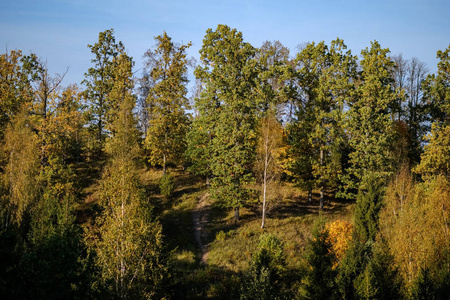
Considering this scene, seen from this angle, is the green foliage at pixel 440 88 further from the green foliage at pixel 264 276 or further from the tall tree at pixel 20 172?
the tall tree at pixel 20 172

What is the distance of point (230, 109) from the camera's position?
31.2 m

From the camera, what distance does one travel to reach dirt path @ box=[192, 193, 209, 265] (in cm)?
2668

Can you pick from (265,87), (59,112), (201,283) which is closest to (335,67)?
(265,87)

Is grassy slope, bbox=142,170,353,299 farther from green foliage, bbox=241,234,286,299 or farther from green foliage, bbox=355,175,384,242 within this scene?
green foliage, bbox=355,175,384,242

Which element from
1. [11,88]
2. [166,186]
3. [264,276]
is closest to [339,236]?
[264,276]

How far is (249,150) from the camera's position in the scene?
31.4m

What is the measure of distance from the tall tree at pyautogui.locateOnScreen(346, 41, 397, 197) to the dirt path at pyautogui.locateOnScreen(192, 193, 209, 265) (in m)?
15.5

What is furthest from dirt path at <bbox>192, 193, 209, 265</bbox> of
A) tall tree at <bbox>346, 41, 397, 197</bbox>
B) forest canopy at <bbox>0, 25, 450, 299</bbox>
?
tall tree at <bbox>346, 41, 397, 197</bbox>

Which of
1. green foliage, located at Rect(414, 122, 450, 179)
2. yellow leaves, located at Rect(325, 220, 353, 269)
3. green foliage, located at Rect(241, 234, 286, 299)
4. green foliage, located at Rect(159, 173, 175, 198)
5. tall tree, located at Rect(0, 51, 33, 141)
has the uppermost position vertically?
tall tree, located at Rect(0, 51, 33, 141)

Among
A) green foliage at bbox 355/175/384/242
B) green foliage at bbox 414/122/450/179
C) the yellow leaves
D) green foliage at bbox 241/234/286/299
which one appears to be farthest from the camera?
green foliage at bbox 414/122/450/179

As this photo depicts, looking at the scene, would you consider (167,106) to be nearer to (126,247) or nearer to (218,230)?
(218,230)

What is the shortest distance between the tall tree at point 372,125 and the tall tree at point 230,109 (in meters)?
10.8

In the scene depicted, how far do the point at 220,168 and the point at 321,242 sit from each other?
595 inches

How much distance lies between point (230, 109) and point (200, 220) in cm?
1188
